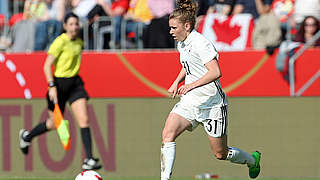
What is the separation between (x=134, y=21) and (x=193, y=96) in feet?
18.0

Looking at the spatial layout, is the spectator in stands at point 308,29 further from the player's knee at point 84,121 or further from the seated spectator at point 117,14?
the player's knee at point 84,121

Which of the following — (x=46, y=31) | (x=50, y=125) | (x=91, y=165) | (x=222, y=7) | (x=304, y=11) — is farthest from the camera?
(x=46, y=31)

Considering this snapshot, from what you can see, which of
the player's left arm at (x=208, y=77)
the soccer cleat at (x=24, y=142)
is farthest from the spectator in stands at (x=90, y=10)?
the player's left arm at (x=208, y=77)

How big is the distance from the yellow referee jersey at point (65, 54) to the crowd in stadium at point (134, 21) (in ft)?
7.06

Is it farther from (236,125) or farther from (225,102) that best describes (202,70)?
(236,125)

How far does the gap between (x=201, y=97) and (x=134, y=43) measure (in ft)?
17.9

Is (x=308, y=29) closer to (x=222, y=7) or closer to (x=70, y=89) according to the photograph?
(x=222, y=7)

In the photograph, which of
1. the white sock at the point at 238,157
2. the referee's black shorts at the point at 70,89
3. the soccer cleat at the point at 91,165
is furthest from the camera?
the referee's black shorts at the point at 70,89

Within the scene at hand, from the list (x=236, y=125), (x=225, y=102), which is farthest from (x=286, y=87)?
(x=225, y=102)

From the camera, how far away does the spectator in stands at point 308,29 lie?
13719mm

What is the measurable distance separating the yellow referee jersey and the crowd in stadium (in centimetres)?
215

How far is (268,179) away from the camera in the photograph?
1373 cm

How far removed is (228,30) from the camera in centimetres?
1398

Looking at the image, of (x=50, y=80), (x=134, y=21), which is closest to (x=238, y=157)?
(x=50, y=80)
